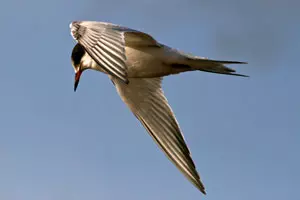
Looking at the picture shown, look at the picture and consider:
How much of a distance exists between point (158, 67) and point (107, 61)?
2.35m

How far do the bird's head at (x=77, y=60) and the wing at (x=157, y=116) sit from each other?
0.69 m

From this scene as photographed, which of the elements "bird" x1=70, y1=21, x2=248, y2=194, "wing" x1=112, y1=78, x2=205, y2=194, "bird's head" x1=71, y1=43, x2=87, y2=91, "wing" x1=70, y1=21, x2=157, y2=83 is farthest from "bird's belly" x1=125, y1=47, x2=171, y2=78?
"wing" x1=112, y1=78, x2=205, y2=194

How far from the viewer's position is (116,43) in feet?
31.1

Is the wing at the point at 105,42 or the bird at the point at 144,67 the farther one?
the bird at the point at 144,67

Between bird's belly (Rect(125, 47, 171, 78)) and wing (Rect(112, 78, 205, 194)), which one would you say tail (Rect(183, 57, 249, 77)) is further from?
wing (Rect(112, 78, 205, 194))

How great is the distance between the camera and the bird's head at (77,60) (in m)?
12.3

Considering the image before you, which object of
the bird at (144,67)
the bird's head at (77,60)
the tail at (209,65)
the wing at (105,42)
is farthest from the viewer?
the bird's head at (77,60)

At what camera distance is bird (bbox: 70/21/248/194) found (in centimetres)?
948

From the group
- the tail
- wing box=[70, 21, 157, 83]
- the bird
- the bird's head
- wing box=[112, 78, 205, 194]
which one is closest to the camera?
wing box=[70, 21, 157, 83]

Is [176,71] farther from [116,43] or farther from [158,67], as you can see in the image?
[116,43]

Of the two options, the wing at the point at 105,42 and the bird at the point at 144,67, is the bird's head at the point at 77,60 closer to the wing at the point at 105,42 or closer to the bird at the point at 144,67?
the bird at the point at 144,67

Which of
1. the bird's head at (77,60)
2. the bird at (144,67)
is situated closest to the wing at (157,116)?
the bird at (144,67)

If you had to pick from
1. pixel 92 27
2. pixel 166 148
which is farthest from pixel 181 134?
pixel 92 27

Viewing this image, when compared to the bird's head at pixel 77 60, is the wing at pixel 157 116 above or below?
below
